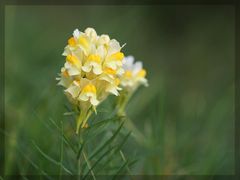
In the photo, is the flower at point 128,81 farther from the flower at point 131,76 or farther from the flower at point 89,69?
the flower at point 89,69

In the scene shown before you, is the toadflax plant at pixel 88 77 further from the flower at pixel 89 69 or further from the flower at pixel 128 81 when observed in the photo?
the flower at pixel 128 81

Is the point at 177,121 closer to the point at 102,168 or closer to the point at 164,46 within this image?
the point at 102,168

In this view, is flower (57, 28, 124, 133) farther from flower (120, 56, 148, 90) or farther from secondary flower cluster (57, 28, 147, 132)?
flower (120, 56, 148, 90)

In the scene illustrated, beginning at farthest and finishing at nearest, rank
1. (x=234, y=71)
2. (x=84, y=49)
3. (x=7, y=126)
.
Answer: (x=234, y=71) → (x=7, y=126) → (x=84, y=49)

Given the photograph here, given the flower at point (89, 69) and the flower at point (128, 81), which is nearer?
the flower at point (89, 69)

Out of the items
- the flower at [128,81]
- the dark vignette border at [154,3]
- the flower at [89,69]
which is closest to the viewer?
the flower at [89,69]

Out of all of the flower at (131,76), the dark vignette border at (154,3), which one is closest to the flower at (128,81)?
the flower at (131,76)

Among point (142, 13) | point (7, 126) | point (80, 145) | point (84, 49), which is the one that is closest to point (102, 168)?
point (80, 145)

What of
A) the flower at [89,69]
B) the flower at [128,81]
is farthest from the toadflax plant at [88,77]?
the flower at [128,81]

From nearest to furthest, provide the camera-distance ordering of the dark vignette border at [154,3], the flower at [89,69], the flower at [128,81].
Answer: the flower at [89,69] < the flower at [128,81] < the dark vignette border at [154,3]

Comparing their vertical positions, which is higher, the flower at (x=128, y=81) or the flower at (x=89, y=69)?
the flower at (x=89, y=69)
